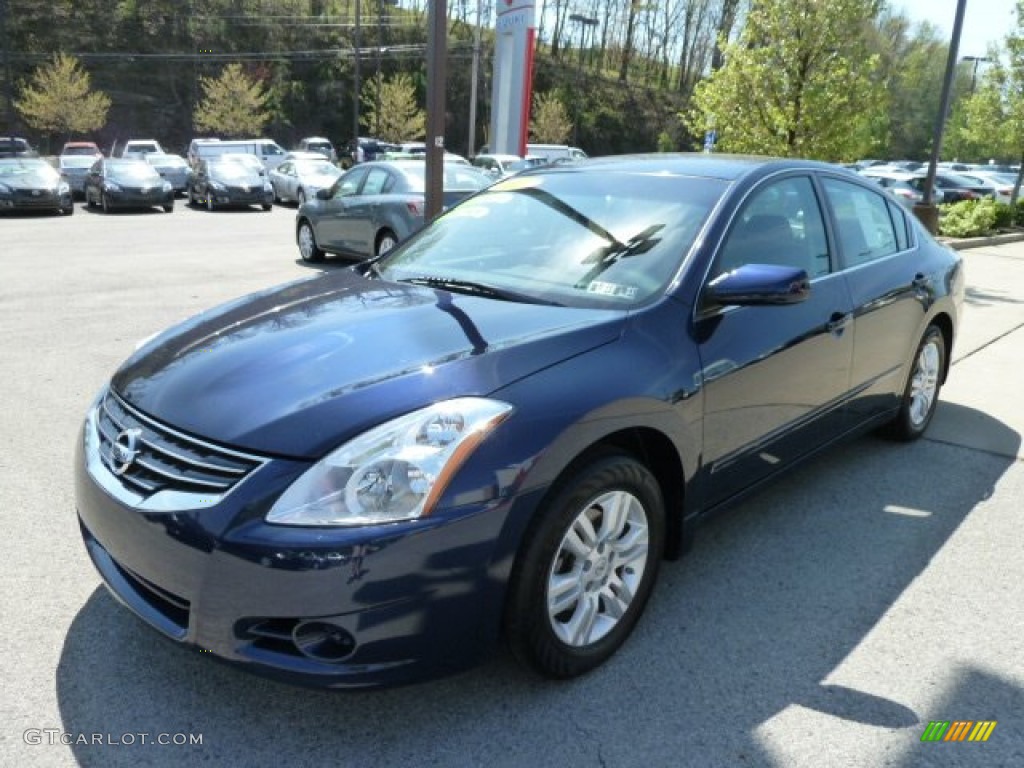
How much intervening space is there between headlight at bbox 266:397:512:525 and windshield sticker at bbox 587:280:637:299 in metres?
0.95

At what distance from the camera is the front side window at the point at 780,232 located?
331cm

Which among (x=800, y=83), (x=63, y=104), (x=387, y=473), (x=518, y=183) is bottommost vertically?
(x=387, y=473)

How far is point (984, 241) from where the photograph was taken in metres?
17.6

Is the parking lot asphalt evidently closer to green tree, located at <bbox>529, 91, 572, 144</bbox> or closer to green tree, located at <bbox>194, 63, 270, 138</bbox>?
green tree, located at <bbox>194, 63, 270, 138</bbox>

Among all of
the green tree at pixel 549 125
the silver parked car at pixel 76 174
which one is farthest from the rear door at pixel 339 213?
the green tree at pixel 549 125

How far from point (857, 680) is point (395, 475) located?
1664 millimetres

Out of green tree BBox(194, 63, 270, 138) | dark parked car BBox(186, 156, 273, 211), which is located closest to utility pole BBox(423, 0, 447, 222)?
dark parked car BBox(186, 156, 273, 211)

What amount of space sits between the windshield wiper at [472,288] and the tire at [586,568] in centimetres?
74

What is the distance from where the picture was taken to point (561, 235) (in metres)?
3.43

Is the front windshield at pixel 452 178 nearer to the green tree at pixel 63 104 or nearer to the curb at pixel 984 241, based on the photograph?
the curb at pixel 984 241

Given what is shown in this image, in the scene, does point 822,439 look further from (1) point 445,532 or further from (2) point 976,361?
(2) point 976,361

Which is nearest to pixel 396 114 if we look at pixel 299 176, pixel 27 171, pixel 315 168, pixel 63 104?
pixel 63 104

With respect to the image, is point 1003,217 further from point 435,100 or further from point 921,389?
point 921,389

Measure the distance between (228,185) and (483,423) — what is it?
2137cm
